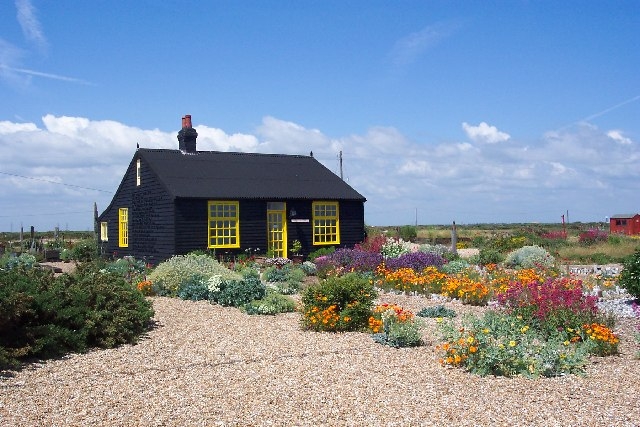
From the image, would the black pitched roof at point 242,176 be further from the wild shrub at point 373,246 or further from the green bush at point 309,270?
the green bush at point 309,270

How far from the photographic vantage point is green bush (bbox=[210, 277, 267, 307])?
11812 millimetres

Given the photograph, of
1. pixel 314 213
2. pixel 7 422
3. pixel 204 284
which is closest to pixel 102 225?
pixel 314 213

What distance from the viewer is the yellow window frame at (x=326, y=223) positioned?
945 inches

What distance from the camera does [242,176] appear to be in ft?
78.0

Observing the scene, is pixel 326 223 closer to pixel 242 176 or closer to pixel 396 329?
pixel 242 176

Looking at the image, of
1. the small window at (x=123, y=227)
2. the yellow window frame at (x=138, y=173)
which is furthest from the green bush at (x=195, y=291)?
the small window at (x=123, y=227)

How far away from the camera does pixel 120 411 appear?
5793mm

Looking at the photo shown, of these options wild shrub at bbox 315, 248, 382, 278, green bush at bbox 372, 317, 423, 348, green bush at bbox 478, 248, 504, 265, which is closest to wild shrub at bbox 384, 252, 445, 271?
wild shrub at bbox 315, 248, 382, 278

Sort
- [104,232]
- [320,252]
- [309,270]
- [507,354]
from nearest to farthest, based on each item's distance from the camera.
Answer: [507,354]
[309,270]
[320,252]
[104,232]

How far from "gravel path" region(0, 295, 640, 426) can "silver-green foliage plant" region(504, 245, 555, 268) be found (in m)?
10.4

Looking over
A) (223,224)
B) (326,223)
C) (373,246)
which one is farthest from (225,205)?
(373,246)

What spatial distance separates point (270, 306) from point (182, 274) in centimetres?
359

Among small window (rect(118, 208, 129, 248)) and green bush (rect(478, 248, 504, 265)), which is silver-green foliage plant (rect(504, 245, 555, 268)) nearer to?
green bush (rect(478, 248, 504, 265))

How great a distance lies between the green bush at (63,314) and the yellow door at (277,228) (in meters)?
13.1
